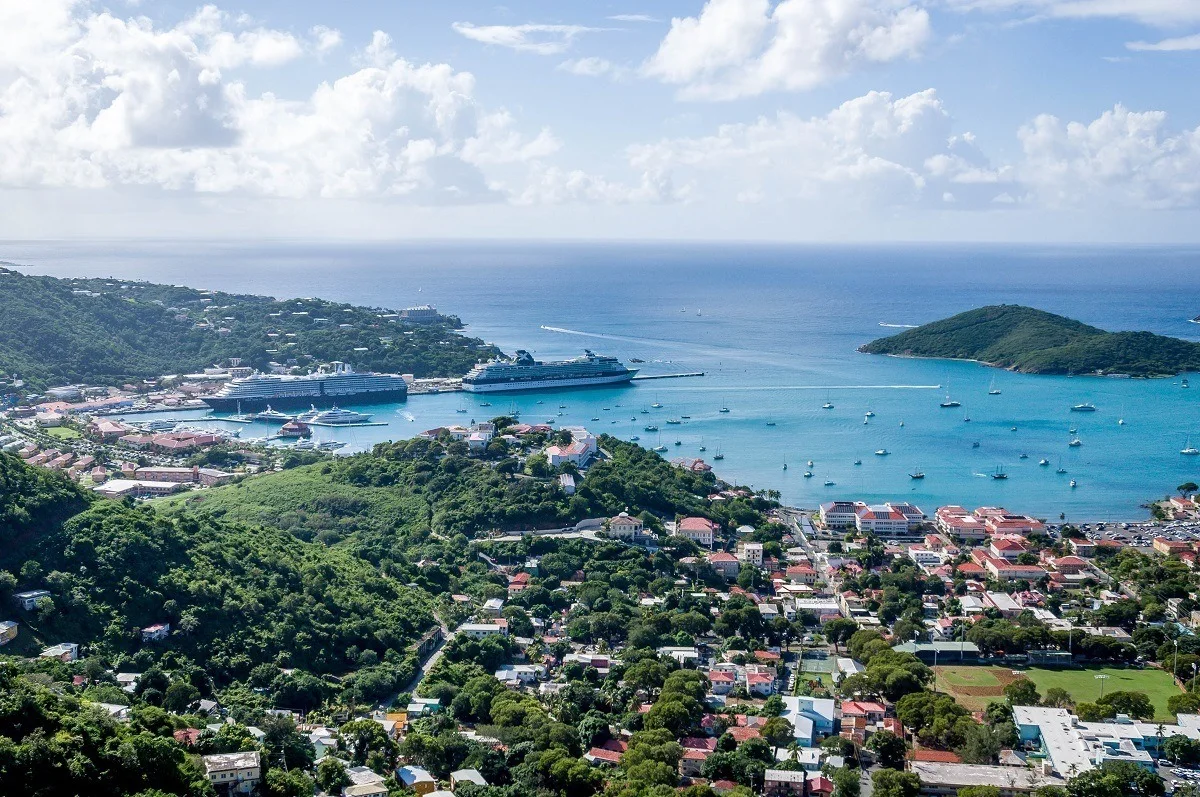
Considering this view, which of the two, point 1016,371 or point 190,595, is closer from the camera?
point 190,595

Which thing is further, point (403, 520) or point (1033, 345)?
point (1033, 345)

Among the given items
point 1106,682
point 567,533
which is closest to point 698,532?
point 567,533

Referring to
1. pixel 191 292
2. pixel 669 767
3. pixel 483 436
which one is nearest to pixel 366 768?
pixel 669 767

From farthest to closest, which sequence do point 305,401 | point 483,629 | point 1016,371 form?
1. point 1016,371
2. point 305,401
3. point 483,629

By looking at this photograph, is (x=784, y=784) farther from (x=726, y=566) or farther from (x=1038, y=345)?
(x=1038, y=345)

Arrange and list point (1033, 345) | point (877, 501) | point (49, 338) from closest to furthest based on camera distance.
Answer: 1. point (877, 501)
2. point (49, 338)
3. point (1033, 345)

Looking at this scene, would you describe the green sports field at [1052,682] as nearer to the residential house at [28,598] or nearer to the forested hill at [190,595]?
the forested hill at [190,595]

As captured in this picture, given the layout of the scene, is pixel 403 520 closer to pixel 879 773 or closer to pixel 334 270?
pixel 879 773
